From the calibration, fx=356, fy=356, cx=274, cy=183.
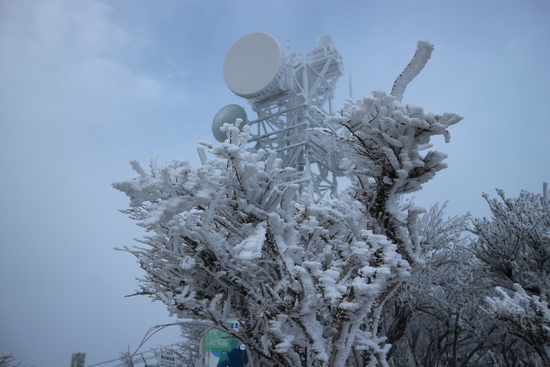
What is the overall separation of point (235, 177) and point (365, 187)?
154 cm

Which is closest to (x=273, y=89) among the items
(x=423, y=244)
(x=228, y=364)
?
(x=423, y=244)

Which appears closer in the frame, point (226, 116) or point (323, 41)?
point (226, 116)

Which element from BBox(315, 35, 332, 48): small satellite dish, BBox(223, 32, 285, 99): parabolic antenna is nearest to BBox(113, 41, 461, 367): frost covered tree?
BBox(223, 32, 285, 99): parabolic antenna

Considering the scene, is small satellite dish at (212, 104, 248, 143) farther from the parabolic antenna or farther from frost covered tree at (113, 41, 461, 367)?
frost covered tree at (113, 41, 461, 367)

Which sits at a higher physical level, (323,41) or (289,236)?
(323,41)

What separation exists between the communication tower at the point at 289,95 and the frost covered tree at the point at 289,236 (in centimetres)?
1429

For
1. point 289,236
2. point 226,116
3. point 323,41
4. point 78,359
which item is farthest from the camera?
point 323,41

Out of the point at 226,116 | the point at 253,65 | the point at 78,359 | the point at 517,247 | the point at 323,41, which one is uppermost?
the point at 323,41

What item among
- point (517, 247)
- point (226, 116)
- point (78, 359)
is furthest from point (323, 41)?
point (78, 359)

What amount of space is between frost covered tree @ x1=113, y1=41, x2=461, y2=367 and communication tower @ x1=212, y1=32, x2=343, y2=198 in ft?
46.9

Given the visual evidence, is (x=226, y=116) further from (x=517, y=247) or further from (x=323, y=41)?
(x=517, y=247)

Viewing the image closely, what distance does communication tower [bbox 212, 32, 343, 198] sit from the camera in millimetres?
18688

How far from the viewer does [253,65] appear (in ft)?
62.2

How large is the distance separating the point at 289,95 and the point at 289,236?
19737mm
